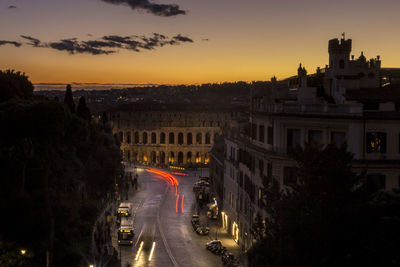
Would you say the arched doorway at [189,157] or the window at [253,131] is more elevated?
the window at [253,131]

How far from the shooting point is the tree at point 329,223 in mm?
17922

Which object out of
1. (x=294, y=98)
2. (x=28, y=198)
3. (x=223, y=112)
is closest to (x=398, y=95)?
(x=294, y=98)

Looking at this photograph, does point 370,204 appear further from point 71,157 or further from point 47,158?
point 71,157

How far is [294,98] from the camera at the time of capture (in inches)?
1483

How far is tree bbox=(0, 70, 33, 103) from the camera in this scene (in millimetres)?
37625

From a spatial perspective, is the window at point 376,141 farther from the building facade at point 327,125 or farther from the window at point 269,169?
the window at point 269,169

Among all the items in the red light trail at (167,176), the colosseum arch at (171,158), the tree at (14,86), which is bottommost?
the colosseum arch at (171,158)

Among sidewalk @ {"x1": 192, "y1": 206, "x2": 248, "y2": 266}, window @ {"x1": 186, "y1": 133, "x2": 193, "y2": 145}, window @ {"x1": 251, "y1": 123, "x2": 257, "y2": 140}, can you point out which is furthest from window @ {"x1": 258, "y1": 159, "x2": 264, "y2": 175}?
window @ {"x1": 186, "y1": 133, "x2": 193, "y2": 145}

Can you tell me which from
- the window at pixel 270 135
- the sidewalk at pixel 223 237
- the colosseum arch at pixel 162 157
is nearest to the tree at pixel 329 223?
the window at pixel 270 135

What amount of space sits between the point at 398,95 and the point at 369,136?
417 cm

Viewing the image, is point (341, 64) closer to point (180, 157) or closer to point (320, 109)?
point (320, 109)

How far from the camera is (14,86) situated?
127ft

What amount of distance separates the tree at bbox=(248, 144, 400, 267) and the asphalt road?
2138 centimetres

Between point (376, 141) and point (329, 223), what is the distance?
43.5 feet
